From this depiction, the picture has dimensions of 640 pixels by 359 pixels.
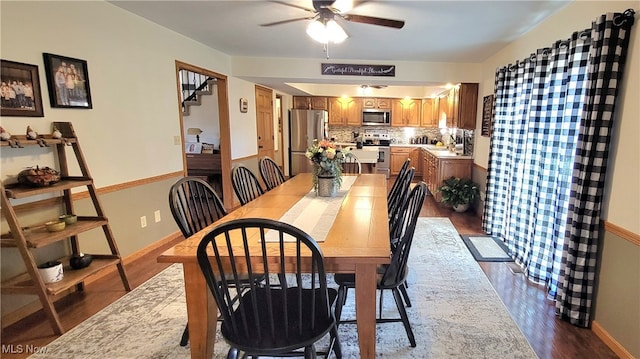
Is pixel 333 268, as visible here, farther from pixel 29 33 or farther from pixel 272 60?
pixel 272 60

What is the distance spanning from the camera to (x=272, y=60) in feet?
15.7

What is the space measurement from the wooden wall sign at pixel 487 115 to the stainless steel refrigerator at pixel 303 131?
3.87 metres

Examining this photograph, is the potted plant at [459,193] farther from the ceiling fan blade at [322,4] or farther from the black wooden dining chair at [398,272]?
the ceiling fan blade at [322,4]

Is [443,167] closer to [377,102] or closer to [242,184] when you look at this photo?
[242,184]

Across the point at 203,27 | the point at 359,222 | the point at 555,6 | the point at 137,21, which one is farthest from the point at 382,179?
the point at 137,21

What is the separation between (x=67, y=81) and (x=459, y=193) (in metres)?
4.56

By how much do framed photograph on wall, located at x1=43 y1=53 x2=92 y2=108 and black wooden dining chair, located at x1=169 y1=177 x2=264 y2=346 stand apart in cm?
114

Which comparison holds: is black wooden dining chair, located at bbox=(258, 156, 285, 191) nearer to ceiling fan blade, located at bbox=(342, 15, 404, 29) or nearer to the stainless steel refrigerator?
ceiling fan blade, located at bbox=(342, 15, 404, 29)

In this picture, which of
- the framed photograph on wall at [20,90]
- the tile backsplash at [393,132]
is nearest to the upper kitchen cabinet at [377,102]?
the tile backsplash at [393,132]

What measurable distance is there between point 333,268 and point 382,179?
2.12 m

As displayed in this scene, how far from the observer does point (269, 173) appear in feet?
11.0

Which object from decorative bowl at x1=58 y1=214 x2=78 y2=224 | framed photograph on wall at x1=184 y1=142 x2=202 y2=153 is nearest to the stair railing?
framed photograph on wall at x1=184 y1=142 x2=202 y2=153

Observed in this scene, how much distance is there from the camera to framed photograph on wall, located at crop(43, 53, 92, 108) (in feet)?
7.53

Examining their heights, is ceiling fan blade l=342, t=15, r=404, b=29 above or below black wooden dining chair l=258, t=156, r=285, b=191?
above
